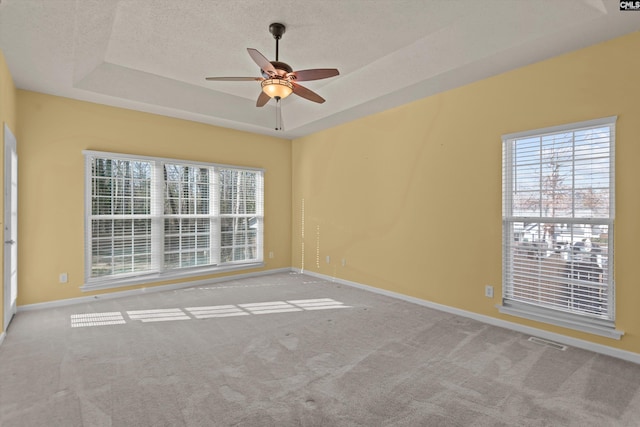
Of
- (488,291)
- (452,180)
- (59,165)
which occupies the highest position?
(59,165)

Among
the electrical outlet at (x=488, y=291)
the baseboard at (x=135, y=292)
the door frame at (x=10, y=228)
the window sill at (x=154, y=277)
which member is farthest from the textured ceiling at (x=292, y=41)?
the baseboard at (x=135, y=292)

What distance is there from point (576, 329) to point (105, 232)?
5820 millimetres

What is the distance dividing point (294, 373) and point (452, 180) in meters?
2.96

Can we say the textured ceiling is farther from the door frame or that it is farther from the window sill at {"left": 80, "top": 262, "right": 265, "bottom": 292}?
the window sill at {"left": 80, "top": 262, "right": 265, "bottom": 292}

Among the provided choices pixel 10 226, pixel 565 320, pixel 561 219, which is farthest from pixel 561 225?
pixel 10 226

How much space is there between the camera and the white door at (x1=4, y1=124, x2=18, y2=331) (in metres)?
3.29

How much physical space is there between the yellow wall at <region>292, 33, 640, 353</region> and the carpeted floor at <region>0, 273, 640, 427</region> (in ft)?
2.05

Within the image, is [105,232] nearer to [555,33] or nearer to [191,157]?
[191,157]

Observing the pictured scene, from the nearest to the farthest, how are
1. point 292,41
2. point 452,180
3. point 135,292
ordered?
1. point 292,41
2. point 452,180
3. point 135,292

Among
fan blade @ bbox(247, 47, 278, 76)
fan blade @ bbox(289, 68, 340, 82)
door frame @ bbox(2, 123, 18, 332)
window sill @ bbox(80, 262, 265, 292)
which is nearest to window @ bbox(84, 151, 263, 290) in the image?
window sill @ bbox(80, 262, 265, 292)

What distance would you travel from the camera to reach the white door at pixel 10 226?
10.8 ft

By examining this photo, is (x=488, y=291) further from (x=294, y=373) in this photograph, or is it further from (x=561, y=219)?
(x=294, y=373)

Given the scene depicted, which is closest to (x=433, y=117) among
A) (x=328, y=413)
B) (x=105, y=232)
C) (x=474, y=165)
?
(x=474, y=165)

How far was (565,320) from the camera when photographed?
3102 mm
